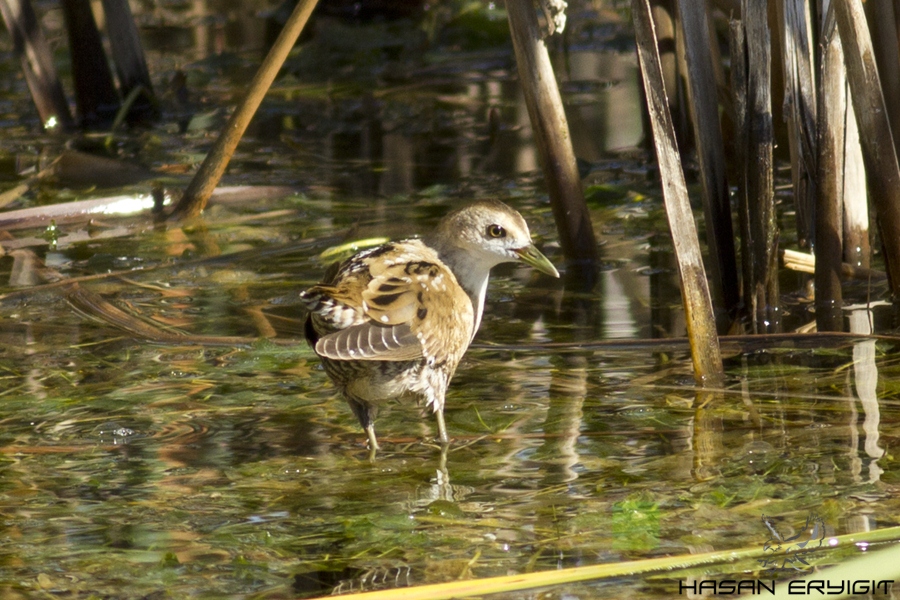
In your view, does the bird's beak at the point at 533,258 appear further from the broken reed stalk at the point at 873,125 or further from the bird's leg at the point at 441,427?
the broken reed stalk at the point at 873,125

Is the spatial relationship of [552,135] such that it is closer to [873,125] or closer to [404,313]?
[873,125]

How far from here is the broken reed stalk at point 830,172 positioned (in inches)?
166

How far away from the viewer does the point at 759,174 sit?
4230mm

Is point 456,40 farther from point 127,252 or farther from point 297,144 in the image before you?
point 127,252

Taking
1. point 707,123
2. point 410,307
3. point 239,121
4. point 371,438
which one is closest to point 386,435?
point 371,438

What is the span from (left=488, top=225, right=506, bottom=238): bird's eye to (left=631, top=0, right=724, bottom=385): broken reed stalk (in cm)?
52

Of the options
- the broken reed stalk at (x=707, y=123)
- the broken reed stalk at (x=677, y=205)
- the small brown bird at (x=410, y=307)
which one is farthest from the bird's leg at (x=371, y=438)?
A: the broken reed stalk at (x=707, y=123)

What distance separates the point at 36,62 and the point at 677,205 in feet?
16.0

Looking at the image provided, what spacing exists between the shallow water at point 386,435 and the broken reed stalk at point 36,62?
5.61 feet

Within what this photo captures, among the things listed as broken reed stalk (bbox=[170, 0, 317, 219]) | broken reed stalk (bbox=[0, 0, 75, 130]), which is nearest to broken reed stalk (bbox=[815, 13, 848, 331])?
broken reed stalk (bbox=[170, 0, 317, 219])

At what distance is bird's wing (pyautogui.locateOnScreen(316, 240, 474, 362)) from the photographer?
3268mm

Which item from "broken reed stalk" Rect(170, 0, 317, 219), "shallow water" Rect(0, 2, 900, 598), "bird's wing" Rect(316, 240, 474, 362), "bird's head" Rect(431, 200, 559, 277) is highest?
"broken reed stalk" Rect(170, 0, 317, 219)

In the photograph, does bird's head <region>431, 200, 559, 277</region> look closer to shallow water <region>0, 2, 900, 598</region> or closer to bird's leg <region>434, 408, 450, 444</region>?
shallow water <region>0, 2, 900, 598</region>

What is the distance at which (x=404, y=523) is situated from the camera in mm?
3070
